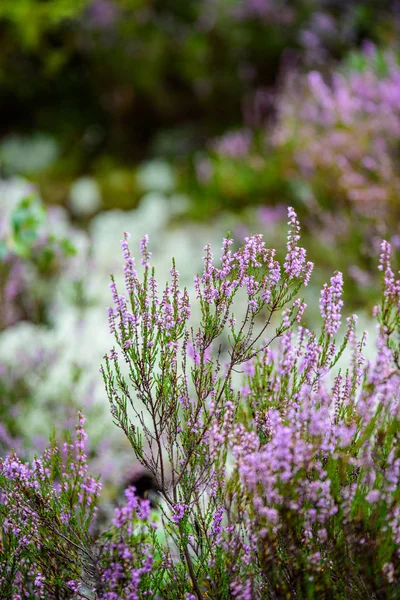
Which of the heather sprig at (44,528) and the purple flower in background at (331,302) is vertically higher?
the purple flower in background at (331,302)

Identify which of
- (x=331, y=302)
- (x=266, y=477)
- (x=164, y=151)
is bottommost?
(x=266, y=477)

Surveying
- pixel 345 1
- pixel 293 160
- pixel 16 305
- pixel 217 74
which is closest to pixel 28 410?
pixel 16 305

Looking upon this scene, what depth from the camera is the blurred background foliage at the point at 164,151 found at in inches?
132

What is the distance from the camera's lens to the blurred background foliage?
335 centimetres

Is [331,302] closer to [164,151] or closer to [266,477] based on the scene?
[266,477]

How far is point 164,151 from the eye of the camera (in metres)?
6.40

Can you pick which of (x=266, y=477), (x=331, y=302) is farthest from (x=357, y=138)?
(x=266, y=477)

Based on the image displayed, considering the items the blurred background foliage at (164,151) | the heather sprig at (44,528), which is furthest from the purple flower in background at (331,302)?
the blurred background foliage at (164,151)

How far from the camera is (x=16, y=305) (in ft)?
13.8

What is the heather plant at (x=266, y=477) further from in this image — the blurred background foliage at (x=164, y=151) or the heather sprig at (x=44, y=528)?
the blurred background foliage at (x=164, y=151)

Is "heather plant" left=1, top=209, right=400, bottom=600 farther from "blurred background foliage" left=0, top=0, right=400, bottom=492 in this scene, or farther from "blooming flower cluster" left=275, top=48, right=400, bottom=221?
"blooming flower cluster" left=275, top=48, right=400, bottom=221

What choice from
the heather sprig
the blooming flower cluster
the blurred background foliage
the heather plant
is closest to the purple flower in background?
the heather plant

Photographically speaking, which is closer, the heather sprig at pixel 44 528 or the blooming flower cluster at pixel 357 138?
the heather sprig at pixel 44 528

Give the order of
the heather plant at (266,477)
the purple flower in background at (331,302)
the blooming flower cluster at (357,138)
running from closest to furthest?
the heather plant at (266,477) → the purple flower in background at (331,302) → the blooming flower cluster at (357,138)
